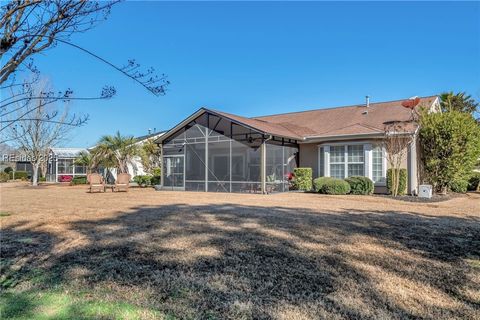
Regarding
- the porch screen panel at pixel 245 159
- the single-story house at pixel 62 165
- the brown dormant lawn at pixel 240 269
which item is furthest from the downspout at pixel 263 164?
the single-story house at pixel 62 165

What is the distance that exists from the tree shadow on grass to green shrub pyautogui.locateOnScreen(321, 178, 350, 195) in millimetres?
7778

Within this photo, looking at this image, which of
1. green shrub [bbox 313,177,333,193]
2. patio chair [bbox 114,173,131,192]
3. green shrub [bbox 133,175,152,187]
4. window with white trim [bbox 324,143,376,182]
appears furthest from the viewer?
green shrub [bbox 133,175,152,187]

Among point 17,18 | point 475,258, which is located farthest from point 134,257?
point 475,258

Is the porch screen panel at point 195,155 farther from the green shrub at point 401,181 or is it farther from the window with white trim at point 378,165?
the green shrub at point 401,181

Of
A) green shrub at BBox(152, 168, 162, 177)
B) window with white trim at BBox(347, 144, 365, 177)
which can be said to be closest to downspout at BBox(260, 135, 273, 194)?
window with white trim at BBox(347, 144, 365, 177)

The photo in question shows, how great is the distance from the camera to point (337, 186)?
15.7m

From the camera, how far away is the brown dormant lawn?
317cm

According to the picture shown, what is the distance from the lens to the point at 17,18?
263 centimetres

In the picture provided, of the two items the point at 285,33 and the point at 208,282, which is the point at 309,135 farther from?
the point at 208,282

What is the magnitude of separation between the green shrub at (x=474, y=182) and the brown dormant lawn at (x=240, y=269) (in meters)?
13.9

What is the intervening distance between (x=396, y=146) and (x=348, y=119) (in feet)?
18.7

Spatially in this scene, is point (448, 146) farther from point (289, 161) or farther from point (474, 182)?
point (289, 161)

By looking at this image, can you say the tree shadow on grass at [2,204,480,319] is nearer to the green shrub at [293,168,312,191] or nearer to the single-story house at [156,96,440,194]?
the single-story house at [156,96,440,194]

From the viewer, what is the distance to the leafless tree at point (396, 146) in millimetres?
15414
